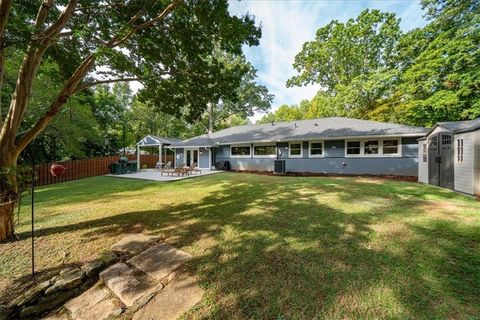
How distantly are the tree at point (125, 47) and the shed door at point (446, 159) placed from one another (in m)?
8.22

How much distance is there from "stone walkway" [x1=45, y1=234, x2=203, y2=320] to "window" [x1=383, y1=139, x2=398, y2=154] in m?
13.0

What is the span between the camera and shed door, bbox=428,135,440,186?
852cm

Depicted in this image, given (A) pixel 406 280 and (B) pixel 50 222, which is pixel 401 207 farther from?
(B) pixel 50 222

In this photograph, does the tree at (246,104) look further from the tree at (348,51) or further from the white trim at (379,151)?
the white trim at (379,151)

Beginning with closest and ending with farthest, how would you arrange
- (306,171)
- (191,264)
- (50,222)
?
(191,264) → (50,222) → (306,171)

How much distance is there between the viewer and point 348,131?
12906mm

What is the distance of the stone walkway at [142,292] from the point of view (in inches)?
100

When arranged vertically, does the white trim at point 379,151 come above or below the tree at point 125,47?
below

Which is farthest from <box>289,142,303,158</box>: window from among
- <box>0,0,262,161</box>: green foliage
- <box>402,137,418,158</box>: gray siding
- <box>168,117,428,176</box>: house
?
<box>0,0,262,161</box>: green foliage

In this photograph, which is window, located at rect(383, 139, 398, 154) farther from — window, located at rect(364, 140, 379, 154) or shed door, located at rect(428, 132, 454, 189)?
shed door, located at rect(428, 132, 454, 189)

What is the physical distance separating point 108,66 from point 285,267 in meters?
6.90

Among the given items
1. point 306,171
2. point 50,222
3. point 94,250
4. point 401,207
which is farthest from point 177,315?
point 306,171

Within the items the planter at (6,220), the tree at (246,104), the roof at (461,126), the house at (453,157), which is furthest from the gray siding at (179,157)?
the roof at (461,126)

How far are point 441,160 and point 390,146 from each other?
12.5 ft
